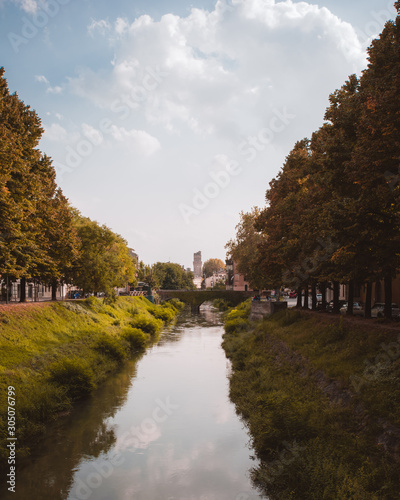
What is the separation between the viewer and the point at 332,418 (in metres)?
13.5

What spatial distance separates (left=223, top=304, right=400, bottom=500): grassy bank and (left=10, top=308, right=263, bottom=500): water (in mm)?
1240

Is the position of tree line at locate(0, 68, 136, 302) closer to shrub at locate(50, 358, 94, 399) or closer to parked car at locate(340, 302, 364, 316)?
shrub at locate(50, 358, 94, 399)

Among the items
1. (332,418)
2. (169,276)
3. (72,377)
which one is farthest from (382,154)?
(169,276)

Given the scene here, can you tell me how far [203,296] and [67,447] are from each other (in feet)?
237

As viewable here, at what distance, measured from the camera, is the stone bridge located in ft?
280

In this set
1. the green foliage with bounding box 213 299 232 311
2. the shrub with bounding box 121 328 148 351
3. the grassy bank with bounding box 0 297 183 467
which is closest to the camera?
the grassy bank with bounding box 0 297 183 467

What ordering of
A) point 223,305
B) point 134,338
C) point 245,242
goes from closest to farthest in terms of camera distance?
point 134,338, point 245,242, point 223,305

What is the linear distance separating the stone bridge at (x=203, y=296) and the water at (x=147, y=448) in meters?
58.5

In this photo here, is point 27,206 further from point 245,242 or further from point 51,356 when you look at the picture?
point 245,242

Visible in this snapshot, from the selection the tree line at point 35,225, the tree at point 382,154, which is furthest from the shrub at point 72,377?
the tree at point 382,154

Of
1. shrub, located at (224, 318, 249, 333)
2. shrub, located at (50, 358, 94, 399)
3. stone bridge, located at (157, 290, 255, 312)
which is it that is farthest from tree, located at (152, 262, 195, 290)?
shrub, located at (50, 358, 94, 399)

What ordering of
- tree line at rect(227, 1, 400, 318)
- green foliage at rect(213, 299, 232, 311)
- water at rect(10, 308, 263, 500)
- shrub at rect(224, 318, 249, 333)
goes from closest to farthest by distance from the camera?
water at rect(10, 308, 263, 500) → tree line at rect(227, 1, 400, 318) → shrub at rect(224, 318, 249, 333) → green foliage at rect(213, 299, 232, 311)

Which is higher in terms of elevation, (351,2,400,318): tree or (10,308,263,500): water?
(351,2,400,318): tree

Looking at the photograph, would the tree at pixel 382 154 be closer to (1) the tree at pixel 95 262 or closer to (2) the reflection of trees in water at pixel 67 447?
(2) the reflection of trees in water at pixel 67 447
